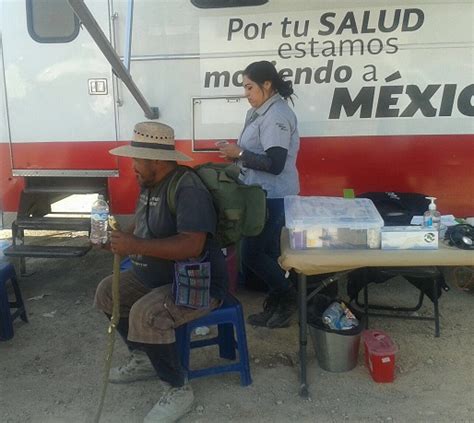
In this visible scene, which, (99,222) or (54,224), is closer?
(99,222)

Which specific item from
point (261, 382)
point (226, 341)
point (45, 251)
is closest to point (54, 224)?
point (45, 251)

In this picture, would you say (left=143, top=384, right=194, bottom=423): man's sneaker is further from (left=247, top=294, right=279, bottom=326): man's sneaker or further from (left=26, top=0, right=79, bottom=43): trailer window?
(left=26, top=0, right=79, bottom=43): trailer window

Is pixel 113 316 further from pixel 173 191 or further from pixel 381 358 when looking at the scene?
pixel 381 358

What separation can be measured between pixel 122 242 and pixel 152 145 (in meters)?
0.51

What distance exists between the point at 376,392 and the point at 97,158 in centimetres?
253

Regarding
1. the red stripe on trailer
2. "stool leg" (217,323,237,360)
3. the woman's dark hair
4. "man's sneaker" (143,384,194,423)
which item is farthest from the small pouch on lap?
the red stripe on trailer

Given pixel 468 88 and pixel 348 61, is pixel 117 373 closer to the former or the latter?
pixel 348 61

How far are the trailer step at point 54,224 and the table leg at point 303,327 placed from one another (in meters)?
1.89

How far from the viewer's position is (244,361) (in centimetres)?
302

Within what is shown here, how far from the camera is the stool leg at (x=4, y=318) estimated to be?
3.63 m

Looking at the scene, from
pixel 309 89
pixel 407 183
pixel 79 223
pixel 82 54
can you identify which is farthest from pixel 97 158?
pixel 407 183

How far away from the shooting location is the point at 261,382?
123 inches

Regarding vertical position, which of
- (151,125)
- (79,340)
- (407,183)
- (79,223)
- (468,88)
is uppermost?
(468,88)

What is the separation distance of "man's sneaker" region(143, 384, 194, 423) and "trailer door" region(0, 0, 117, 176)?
1.91 meters
